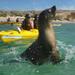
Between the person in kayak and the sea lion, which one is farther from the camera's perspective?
the person in kayak

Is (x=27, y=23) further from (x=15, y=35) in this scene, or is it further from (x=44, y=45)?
(x=44, y=45)

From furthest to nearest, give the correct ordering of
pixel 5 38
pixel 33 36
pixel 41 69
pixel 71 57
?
pixel 33 36, pixel 5 38, pixel 71 57, pixel 41 69

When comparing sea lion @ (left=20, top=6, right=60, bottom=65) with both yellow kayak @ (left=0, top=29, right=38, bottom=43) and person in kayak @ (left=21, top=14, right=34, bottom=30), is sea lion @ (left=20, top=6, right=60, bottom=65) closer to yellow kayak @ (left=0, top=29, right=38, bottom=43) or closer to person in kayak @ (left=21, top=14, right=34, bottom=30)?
yellow kayak @ (left=0, top=29, right=38, bottom=43)

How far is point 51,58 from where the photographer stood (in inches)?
404

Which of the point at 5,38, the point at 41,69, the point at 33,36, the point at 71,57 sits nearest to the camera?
the point at 41,69

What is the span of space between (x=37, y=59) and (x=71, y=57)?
223 centimetres

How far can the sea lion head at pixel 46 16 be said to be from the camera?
10664 millimetres

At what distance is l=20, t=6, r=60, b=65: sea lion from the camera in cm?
1017

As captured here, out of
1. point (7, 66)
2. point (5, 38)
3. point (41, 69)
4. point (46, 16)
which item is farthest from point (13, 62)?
point (5, 38)

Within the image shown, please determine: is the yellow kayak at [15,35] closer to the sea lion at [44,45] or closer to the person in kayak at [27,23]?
the person in kayak at [27,23]

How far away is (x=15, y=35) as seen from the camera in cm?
1789

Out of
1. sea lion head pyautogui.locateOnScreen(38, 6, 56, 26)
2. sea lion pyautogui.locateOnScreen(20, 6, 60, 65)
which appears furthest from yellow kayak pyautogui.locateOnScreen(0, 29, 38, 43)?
sea lion head pyautogui.locateOnScreen(38, 6, 56, 26)

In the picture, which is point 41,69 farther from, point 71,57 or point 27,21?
point 27,21

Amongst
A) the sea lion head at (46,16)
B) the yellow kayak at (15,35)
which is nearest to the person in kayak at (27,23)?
the yellow kayak at (15,35)
